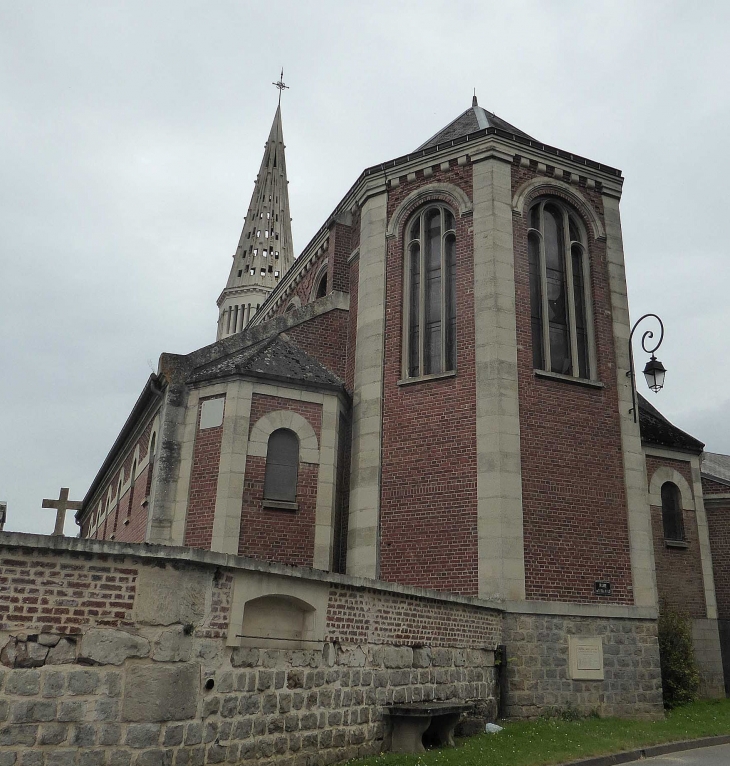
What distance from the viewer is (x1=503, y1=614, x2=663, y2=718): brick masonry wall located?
42.6ft

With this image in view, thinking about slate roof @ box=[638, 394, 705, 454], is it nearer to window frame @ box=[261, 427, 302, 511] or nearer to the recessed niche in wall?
window frame @ box=[261, 427, 302, 511]

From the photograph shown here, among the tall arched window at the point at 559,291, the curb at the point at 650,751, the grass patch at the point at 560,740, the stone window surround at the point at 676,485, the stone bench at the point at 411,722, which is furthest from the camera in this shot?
the stone window surround at the point at 676,485

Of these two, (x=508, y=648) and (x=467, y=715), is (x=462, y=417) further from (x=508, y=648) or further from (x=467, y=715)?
(x=467, y=715)

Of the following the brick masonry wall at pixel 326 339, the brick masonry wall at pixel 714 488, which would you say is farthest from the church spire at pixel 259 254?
the brick masonry wall at pixel 714 488

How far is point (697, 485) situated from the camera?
20.2 m

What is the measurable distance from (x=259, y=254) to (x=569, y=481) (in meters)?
43.1

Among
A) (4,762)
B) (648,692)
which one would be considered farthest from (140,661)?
(648,692)

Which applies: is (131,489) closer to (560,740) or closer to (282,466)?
(282,466)

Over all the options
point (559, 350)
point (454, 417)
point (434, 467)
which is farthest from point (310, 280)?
point (434, 467)

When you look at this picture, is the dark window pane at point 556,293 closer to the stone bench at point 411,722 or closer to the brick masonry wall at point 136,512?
the stone bench at point 411,722

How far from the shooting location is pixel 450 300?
54.1 feet

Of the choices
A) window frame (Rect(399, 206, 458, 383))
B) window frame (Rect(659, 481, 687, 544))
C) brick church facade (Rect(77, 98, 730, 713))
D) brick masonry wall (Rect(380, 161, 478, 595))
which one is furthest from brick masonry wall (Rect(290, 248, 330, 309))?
window frame (Rect(659, 481, 687, 544))

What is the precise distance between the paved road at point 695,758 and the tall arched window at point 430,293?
790 cm

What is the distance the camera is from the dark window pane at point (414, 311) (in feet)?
53.9
